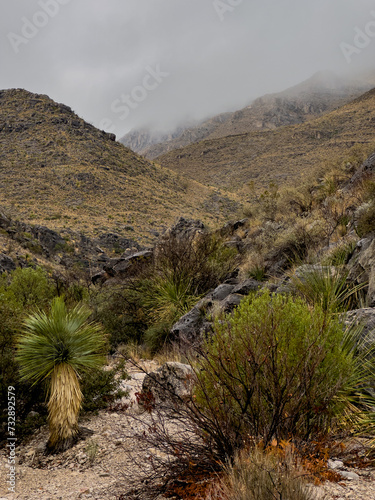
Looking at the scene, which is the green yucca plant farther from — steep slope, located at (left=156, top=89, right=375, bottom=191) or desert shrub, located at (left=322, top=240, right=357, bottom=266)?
steep slope, located at (left=156, top=89, right=375, bottom=191)

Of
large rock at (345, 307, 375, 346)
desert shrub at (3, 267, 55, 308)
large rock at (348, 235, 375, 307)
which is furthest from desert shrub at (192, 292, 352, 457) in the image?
desert shrub at (3, 267, 55, 308)

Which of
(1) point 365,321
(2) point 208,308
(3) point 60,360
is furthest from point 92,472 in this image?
(2) point 208,308

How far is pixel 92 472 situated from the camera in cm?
412

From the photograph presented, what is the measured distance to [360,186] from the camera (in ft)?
40.1

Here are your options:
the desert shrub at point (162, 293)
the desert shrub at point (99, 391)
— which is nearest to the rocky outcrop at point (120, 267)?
the desert shrub at point (162, 293)

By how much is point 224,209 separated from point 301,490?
54.8 metres

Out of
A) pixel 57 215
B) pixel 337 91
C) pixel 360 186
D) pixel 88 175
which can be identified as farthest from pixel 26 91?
pixel 337 91

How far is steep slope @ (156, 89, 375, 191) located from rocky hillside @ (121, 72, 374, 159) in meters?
34.4

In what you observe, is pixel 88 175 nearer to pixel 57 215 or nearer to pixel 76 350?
pixel 57 215

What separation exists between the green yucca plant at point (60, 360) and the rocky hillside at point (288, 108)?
11635 centimetres

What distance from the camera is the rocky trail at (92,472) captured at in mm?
2635

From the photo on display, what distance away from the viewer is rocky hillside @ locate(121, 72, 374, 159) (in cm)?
12475

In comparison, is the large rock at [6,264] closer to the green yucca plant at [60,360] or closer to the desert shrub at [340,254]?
the green yucca plant at [60,360]

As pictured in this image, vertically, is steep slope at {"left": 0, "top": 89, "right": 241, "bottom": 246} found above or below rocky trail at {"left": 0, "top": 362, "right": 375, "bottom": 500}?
above
